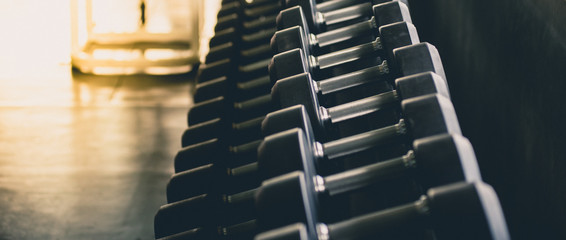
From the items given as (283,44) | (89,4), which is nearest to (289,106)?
(283,44)

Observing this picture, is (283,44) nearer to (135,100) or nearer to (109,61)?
(135,100)

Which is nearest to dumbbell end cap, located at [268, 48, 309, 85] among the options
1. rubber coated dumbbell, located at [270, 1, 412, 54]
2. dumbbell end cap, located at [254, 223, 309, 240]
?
rubber coated dumbbell, located at [270, 1, 412, 54]

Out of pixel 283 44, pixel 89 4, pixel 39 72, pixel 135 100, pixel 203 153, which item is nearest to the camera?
pixel 283 44

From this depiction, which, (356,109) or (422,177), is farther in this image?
(356,109)

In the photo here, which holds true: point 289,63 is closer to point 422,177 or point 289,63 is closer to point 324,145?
point 324,145

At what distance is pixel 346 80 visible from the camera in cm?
140

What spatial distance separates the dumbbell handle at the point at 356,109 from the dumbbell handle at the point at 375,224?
1.17 ft

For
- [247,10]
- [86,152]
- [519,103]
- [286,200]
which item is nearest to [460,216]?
[286,200]

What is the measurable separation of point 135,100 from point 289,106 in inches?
78.2

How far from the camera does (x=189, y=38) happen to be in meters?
3.70

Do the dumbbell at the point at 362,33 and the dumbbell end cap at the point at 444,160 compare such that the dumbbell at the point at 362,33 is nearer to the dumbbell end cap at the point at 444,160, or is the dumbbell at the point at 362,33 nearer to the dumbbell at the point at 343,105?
the dumbbell at the point at 343,105

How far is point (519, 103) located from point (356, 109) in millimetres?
280

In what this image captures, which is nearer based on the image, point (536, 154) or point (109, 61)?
point (536, 154)

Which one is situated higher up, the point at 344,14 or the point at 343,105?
the point at 344,14
